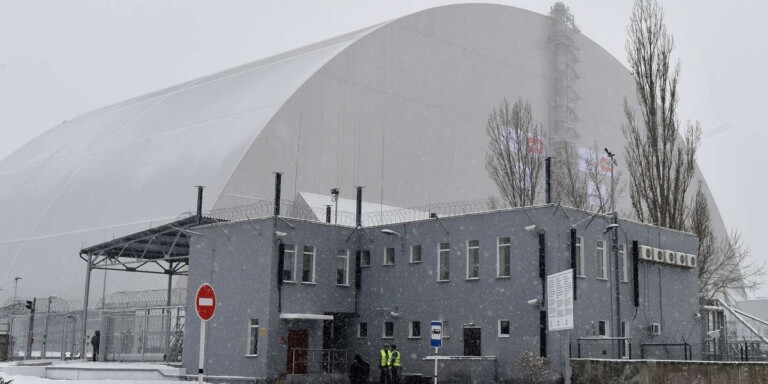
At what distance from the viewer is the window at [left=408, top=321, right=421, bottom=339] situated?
38156 mm

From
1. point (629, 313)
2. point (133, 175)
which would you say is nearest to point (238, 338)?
point (629, 313)

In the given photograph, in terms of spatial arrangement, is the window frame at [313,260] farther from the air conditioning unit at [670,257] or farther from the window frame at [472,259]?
the air conditioning unit at [670,257]

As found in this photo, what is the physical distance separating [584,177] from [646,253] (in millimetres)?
30041

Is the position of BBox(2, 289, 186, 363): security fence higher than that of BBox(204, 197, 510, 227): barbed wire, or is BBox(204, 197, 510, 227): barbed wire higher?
BBox(204, 197, 510, 227): barbed wire

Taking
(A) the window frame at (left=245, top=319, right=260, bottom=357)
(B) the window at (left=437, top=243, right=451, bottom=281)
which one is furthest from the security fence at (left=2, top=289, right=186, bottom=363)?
(B) the window at (left=437, top=243, right=451, bottom=281)

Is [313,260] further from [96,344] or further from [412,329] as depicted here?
[96,344]

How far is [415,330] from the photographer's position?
38281 millimetres

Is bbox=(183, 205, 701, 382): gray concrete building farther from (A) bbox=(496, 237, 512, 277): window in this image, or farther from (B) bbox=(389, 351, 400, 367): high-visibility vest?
(B) bbox=(389, 351, 400, 367): high-visibility vest

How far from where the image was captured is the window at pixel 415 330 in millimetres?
38156

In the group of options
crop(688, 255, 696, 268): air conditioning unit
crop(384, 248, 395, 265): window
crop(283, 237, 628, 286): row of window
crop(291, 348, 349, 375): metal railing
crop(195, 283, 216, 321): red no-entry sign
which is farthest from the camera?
crop(688, 255, 696, 268): air conditioning unit

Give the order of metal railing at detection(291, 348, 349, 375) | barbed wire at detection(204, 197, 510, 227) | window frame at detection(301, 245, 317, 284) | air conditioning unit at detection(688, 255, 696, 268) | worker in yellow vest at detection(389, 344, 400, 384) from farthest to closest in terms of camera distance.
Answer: barbed wire at detection(204, 197, 510, 227), air conditioning unit at detection(688, 255, 696, 268), window frame at detection(301, 245, 317, 284), metal railing at detection(291, 348, 349, 375), worker in yellow vest at detection(389, 344, 400, 384)

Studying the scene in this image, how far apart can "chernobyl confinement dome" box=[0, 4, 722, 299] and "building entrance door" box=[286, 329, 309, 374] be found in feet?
47.8

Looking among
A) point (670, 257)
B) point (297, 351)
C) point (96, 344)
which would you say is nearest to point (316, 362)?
point (297, 351)

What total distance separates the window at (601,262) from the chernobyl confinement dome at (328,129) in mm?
21078
